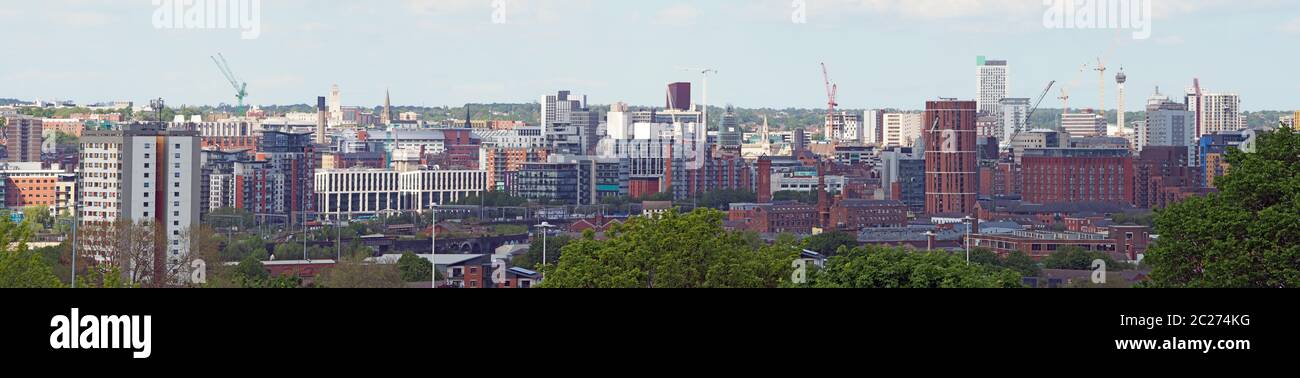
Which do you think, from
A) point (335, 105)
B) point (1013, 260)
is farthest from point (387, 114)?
point (1013, 260)

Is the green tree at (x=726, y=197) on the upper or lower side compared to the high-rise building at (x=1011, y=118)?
lower

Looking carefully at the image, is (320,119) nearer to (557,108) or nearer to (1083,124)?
(557,108)

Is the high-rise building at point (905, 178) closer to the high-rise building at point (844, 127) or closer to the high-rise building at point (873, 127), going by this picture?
the high-rise building at point (873, 127)

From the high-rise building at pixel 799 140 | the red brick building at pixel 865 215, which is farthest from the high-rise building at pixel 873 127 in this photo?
the red brick building at pixel 865 215

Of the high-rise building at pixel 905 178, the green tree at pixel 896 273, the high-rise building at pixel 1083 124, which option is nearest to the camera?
the green tree at pixel 896 273

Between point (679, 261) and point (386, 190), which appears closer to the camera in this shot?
point (679, 261)
